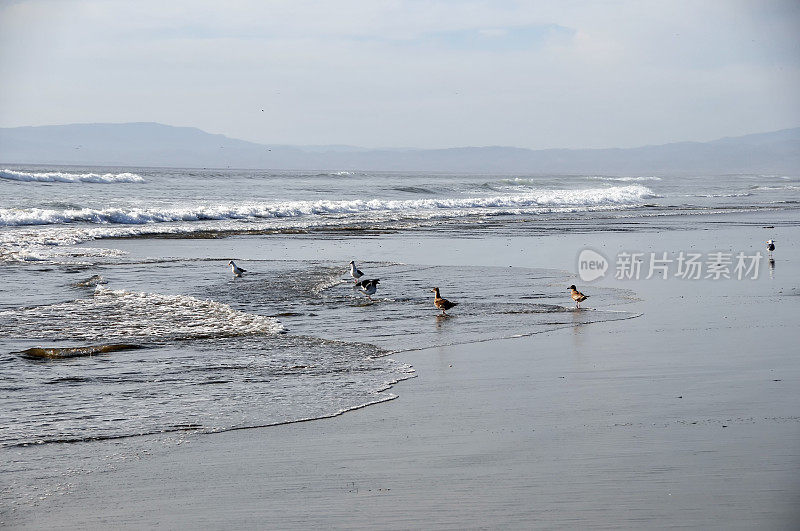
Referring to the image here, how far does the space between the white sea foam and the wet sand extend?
8.58 ft

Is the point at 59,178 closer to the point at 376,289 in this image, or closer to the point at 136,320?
the point at 376,289

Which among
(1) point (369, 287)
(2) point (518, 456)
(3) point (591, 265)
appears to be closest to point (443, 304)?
(1) point (369, 287)

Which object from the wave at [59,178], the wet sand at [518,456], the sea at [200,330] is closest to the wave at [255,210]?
the sea at [200,330]

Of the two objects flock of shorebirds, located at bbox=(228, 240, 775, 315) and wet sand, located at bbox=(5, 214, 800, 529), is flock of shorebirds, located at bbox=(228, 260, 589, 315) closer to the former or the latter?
flock of shorebirds, located at bbox=(228, 240, 775, 315)

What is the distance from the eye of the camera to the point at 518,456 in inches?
216

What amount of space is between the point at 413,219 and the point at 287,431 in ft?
89.0

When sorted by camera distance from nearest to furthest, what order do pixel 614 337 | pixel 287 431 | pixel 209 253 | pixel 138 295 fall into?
1. pixel 287 431
2. pixel 614 337
3. pixel 138 295
4. pixel 209 253

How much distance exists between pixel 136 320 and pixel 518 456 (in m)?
6.23

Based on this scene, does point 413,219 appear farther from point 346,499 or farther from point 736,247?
point 346,499

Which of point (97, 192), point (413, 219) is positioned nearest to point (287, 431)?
point (413, 219)

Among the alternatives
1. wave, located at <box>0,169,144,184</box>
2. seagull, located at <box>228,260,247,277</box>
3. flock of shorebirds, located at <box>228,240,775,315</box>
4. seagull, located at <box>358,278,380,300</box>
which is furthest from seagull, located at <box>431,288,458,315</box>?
wave, located at <box>0,169,144,184</box>

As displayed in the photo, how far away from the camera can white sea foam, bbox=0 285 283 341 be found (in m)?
9.48

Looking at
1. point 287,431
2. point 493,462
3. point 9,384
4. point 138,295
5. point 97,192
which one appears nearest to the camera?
point 493,462

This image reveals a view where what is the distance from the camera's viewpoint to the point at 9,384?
23.8 feet
